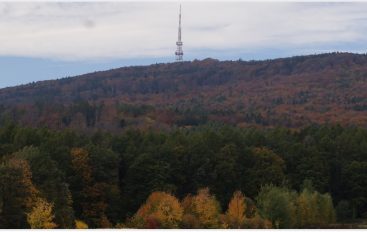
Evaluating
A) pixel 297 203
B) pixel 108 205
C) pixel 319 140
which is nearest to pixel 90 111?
pixel 319 140

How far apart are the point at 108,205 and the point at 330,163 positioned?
26.4 meters

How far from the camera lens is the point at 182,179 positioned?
67.6 meters

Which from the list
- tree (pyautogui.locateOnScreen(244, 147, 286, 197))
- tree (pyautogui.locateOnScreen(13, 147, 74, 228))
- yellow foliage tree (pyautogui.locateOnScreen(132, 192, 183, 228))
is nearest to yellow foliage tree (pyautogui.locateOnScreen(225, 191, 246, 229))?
yellow foliage tree (pyautogui.locateOnScreen(132, 192, 183, 228))

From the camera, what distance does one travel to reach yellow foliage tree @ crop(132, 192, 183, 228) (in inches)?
1844

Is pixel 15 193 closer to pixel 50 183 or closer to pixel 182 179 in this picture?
pixel 50 183

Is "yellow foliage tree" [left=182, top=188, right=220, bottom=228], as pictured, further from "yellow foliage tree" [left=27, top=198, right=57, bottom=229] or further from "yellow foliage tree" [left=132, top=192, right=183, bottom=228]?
"yellow foliage tree" [left=27, top=198, right=57, bottom=229]

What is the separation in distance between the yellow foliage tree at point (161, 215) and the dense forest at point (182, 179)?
76 mm

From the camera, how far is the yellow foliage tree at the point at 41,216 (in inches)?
Answer: 1804

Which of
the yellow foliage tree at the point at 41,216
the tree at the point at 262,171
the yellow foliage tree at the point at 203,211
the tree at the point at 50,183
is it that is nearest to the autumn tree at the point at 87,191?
the tree at the point at 50,183

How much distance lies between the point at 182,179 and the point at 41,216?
2246 cm

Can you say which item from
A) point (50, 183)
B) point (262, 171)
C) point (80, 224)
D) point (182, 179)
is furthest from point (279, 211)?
point (262, 171)

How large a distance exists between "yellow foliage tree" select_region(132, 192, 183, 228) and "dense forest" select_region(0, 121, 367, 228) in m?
0.08

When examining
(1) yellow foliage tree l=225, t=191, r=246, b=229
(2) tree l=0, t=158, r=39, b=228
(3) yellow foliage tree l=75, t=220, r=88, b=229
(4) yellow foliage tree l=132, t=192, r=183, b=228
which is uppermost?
(2) tree l=0, t=158, r=39, b=228

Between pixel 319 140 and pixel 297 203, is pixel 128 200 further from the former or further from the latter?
pixel 319 140
